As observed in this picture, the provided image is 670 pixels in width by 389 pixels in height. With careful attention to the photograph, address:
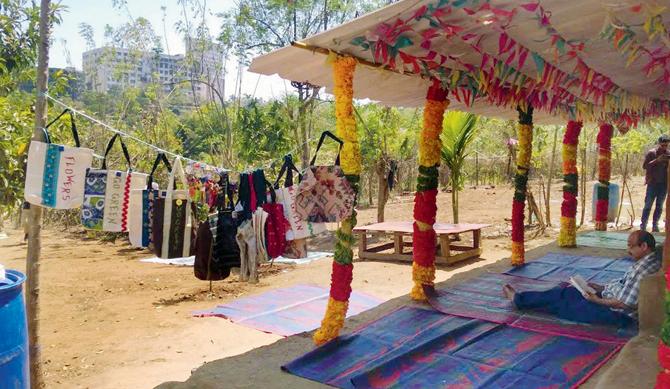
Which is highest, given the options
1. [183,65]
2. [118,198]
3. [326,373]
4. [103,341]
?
[183,65]

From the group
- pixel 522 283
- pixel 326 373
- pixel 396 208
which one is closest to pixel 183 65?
pixel 396 208

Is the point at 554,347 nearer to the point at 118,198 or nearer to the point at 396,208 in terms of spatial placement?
the point at 118,198

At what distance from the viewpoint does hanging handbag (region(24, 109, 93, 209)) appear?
3.05 m

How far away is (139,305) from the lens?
19.1ft

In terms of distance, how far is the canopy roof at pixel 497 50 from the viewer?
295 cm

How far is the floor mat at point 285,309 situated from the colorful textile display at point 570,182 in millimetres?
3503

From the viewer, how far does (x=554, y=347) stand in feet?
11.2

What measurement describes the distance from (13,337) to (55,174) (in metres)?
1.07

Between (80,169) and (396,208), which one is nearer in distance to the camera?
(80,169)

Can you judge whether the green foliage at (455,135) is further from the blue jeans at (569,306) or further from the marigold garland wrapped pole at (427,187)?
the blue jeans at (569,306)

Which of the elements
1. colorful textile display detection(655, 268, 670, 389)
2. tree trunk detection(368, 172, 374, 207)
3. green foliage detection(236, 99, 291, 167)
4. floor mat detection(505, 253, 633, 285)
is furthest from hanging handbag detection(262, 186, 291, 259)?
tree trunk detection(368, 172, 374, 207)

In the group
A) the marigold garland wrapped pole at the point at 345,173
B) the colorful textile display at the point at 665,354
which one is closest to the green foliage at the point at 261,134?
the marigold garland wrapped pole at the point at 345,173

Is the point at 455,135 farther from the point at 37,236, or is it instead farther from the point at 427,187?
the point at 37,236

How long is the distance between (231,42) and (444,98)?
8.42 meters
